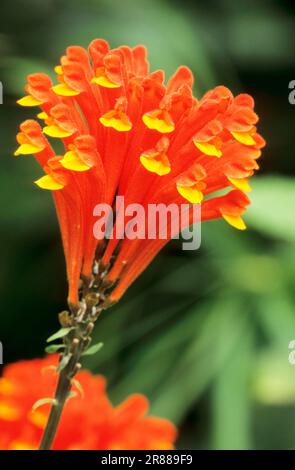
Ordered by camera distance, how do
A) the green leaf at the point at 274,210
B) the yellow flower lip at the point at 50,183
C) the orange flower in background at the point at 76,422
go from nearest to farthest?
the yellow flower lip at the point at 50,183 → the orange flower in background at the point at 76,422 → the green leaf at the point at 274,210

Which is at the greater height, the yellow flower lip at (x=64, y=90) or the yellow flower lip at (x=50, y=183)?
the yellow flower lip at (x=64, y=90)

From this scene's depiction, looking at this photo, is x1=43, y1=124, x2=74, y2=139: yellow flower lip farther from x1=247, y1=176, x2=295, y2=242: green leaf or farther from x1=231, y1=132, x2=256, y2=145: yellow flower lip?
x1=247, y1=176, x2=295, y2=242: green leaf

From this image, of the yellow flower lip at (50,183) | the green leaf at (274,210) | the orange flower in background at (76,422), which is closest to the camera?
the yellow flower lip at (50,183)

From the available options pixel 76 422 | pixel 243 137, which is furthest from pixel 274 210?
pixel 243 137

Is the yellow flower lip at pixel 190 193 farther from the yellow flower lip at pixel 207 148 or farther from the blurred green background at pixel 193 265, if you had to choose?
the blurred green background at pixel 193 265

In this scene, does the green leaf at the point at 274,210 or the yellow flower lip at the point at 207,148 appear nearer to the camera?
the yellow flower lip at the point at 207,148

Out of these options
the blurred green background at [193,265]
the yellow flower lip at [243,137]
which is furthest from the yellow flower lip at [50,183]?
the blurred green background at [193,265]

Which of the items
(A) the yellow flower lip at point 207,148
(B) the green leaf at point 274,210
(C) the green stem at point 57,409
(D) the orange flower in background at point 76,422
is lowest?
(D) the orange flower in background at point 76,422
